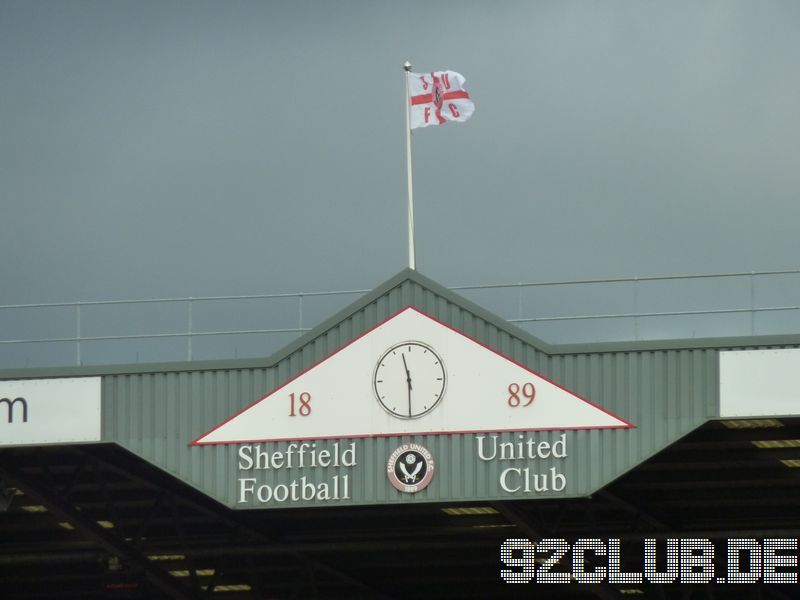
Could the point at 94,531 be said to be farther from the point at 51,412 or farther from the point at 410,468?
the point at 410,468

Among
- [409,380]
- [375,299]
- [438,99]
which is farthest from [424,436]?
[438,99]

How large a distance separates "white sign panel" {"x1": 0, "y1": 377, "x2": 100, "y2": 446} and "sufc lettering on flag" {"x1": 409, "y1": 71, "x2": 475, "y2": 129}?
10.1m

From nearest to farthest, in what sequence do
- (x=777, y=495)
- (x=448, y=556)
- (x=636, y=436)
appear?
(x=636, y=436) → (x=777, y=495) → (x=448, y=556)

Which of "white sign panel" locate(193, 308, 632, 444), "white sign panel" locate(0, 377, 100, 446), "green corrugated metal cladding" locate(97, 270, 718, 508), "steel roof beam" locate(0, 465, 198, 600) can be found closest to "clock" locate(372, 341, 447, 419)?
"white sign panel" locate(193, 308, 632, 444)

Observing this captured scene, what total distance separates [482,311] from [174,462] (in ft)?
26.0

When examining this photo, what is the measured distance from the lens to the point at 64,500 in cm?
4103

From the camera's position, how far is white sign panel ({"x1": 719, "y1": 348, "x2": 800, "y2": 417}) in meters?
34.0

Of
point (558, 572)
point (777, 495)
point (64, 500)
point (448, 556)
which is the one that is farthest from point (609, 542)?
point (64, 500)

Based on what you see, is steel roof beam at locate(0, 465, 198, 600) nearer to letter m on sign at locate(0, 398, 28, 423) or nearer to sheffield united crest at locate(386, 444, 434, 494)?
letter m on sign at locate(0, 398, 28, 423)

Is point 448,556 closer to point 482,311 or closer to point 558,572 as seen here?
point 558,572

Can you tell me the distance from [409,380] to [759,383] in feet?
25.3

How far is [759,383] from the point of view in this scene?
34.2m

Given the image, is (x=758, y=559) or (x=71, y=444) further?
(x=758, y=559)

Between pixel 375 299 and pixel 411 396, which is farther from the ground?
pixel 375 299
